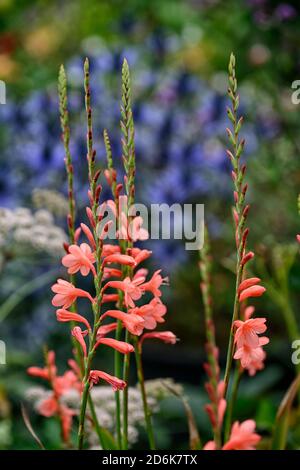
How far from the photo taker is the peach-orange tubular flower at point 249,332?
0.74 metres

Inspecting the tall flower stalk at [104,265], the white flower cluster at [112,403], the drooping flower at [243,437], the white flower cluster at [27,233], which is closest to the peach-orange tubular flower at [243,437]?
the drooping flower at [243,437]

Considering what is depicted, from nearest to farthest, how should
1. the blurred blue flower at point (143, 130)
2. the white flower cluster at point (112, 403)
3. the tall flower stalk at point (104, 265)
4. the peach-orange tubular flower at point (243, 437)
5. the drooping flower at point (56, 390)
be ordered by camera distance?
the tall flower stalk at point (104, 265), the peach-orange tubular flower at point (243, 437), the drooping flower at point (56, 390), the white flower cluster at point (112, 403), the blurred blue flower at point (143, 130)

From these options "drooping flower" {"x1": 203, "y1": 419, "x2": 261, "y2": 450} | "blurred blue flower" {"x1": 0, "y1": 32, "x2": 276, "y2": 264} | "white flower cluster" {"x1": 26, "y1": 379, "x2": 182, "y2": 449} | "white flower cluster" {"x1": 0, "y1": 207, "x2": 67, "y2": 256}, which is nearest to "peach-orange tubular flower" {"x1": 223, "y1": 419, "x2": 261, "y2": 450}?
"drooping flower" {"x1": 203, "y1": 419, "x2": 261, "y2": 450}

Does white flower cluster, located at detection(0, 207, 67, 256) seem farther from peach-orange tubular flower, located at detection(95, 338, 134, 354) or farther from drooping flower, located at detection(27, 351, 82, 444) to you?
peach-orange tubular flower, located at detection(95, 338, 134, 354)

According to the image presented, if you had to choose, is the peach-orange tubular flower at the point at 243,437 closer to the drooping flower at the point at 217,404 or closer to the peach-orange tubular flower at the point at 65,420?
the drooping flower at the point at 217,404

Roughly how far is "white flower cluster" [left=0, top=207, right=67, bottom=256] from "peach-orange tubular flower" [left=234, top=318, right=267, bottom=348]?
55 centimetres

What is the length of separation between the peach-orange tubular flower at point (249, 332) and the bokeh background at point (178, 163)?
68 cm

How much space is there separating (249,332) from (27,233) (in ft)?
1.92

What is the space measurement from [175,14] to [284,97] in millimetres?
571

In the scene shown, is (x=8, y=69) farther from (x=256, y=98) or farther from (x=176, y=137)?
(x=256, y=98)

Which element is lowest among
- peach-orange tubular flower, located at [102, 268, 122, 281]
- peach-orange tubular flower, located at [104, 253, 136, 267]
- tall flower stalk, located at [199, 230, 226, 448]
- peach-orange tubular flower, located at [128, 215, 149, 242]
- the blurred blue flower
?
tall flower stalk, located at [199, 230, 226, 448]

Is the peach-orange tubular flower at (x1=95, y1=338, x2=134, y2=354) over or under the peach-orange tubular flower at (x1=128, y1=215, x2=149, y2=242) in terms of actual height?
under

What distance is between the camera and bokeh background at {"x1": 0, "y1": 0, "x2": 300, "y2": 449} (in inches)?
70.8

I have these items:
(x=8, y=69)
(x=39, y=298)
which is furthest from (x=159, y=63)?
(x=39, y=298)
